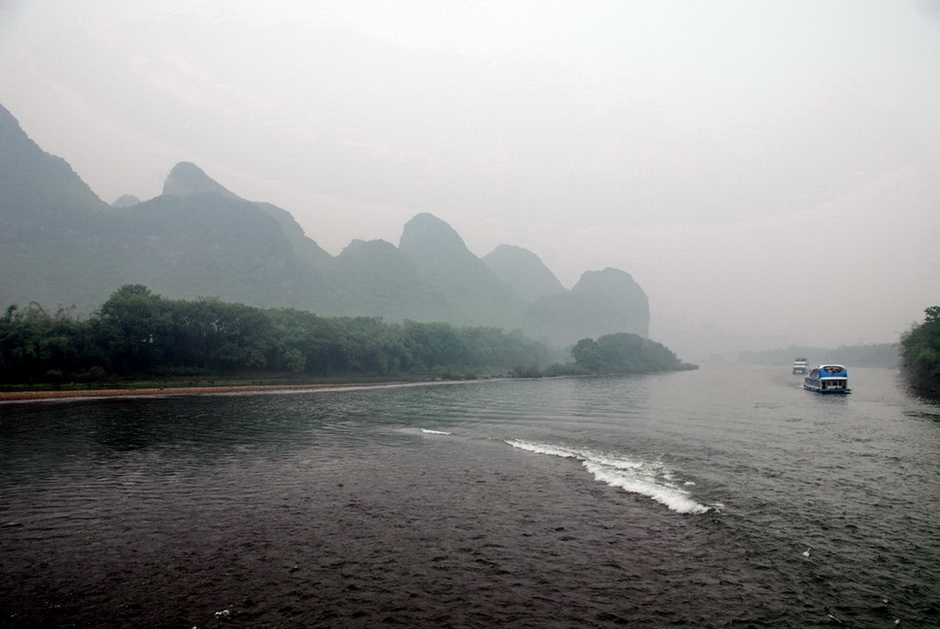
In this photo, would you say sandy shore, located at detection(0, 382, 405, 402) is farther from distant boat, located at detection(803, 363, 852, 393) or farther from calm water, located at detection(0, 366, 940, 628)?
distant boat, located at detection(803, 363, 852, 393)

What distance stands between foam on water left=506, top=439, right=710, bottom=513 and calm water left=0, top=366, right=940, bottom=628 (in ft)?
0.56

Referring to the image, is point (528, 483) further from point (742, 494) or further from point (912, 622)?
point (912, 622)

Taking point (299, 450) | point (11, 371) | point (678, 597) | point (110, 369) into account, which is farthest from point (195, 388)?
point (678, 597)

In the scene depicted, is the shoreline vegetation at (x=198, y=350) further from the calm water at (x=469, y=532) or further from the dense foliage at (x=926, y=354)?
the dense foliage at (x=926, y=354)

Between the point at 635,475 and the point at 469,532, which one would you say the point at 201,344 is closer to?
the point at 635,475

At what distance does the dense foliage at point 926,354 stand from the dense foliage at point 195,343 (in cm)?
10249

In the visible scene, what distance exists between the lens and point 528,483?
23.2m

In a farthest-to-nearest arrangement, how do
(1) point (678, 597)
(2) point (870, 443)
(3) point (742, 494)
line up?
(2) point (870, 443), (3) point (742, 494), (1) point (678, 597)

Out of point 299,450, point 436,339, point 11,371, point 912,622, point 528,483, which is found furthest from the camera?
point 436,339

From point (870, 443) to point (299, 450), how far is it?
128 feet

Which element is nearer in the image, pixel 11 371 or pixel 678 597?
pixel 678 597

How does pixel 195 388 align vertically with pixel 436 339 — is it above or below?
below

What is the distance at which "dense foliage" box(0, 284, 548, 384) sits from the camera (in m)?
75.2

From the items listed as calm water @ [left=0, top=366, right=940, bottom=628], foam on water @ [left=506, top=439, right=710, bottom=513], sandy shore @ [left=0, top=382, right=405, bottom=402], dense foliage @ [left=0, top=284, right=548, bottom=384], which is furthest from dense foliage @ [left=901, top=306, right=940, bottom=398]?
sandy shore @ [left=0, top=382, right=405, bottom=402]
